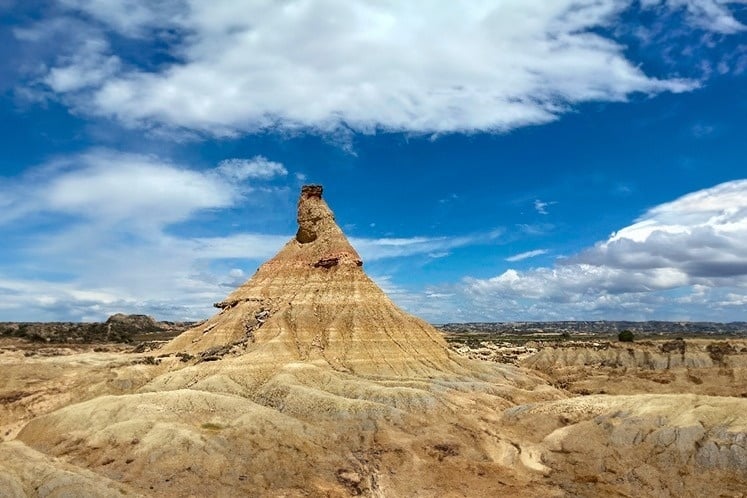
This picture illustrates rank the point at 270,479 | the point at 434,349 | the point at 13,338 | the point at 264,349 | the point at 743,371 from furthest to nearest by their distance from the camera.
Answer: the point at 13,338, the point at 743,371, the point at 434,349, the point at 264,349, the point at 270,479

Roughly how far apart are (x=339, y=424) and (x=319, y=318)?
31189 mm

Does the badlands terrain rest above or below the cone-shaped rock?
below

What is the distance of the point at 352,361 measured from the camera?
232 feet

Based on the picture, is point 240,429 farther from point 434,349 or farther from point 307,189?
point 307,189

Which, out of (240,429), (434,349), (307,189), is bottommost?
(240,429)

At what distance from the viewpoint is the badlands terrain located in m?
39.4

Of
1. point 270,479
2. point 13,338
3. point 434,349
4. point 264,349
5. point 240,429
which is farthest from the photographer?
point 13,338

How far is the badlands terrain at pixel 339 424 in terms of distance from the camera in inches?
1550

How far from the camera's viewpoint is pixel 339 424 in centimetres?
4997

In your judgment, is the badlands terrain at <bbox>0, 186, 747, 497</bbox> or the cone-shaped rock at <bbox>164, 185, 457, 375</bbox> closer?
the badlands terrain at <bbox>0, 186, 747, 497</bbox>

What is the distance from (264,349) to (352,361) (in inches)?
431

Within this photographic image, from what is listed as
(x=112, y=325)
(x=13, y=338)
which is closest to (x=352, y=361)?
(x=13, y=338)

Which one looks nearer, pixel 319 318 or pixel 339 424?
pixel 339 424

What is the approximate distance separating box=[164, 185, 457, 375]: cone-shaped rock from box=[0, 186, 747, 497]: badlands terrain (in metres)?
0.32
